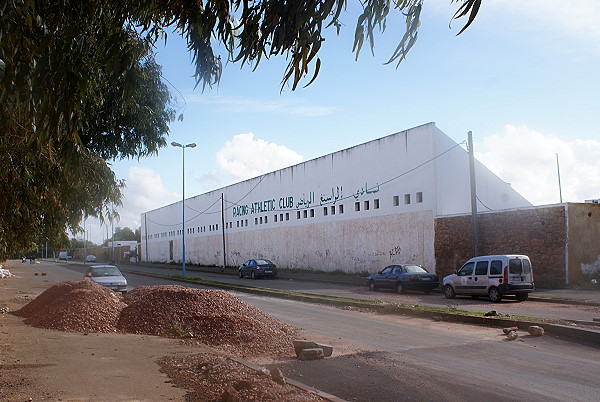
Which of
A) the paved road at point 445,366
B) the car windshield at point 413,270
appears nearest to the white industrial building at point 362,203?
the car windshield at point 413,270

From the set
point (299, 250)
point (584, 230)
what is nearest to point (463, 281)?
point (584, 230)

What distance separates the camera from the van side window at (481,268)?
2108cm

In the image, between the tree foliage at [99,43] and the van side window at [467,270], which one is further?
the van side window at [467,270]

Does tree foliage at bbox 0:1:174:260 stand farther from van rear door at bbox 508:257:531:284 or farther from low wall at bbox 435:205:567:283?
low wall at bbox 435:205:567:283

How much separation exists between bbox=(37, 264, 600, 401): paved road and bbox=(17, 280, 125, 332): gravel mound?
4.99m

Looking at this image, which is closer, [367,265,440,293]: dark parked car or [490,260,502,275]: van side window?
[490,260,502,275]: van side window

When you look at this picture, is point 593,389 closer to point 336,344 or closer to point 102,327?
point 336,344

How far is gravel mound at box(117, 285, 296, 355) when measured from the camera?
1102 cm

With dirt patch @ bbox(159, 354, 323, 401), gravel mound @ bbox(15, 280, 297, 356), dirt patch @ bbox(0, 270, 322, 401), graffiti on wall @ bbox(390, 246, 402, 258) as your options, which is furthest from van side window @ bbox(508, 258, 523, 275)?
dirt patch @ bbox(159, 354, 323, 401)

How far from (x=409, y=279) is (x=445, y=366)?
16.4m

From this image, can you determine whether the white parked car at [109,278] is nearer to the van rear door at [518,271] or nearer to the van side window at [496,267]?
the van side window at [496,267]

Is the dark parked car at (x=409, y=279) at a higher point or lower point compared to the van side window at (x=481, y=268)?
lower

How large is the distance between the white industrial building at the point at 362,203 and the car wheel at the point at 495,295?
1155 centimetres

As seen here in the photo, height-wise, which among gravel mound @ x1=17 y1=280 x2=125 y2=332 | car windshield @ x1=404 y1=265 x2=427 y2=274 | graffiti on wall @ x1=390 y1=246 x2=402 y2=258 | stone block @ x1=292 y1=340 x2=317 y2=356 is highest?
graffiti on wall @ x1=390 y1=246 x2=402 y2=258
